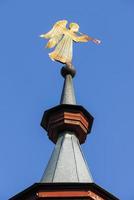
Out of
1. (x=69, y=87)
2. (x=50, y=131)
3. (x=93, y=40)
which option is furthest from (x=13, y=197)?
(x=93, y=40)

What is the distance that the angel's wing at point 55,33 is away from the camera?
1817 cm

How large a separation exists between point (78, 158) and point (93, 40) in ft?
15.4

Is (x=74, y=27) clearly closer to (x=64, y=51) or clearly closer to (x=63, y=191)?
(x=64, y=51)

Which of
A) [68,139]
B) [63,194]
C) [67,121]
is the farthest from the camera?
[67,121]

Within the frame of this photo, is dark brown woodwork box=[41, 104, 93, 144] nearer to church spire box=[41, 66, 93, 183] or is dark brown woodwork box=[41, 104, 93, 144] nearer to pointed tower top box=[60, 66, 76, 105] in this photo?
church spire box=[41, 66, 93, 183]

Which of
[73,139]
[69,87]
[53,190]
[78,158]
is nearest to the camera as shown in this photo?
[53,190]

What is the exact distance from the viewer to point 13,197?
1381cm

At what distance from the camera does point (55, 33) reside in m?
18.5

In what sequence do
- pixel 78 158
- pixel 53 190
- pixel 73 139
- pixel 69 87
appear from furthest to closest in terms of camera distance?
1. pixel 69 87
2. pixel 73 139
3. pixel 78 158
4. pixel 53 190

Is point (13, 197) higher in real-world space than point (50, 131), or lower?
lower

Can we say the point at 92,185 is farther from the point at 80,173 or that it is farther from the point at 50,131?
the point at 50,131

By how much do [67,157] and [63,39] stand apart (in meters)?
4.54

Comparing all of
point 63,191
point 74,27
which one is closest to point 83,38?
point 74,27

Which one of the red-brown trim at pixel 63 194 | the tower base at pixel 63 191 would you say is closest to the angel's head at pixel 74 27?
the tower base at pixel 63 191
